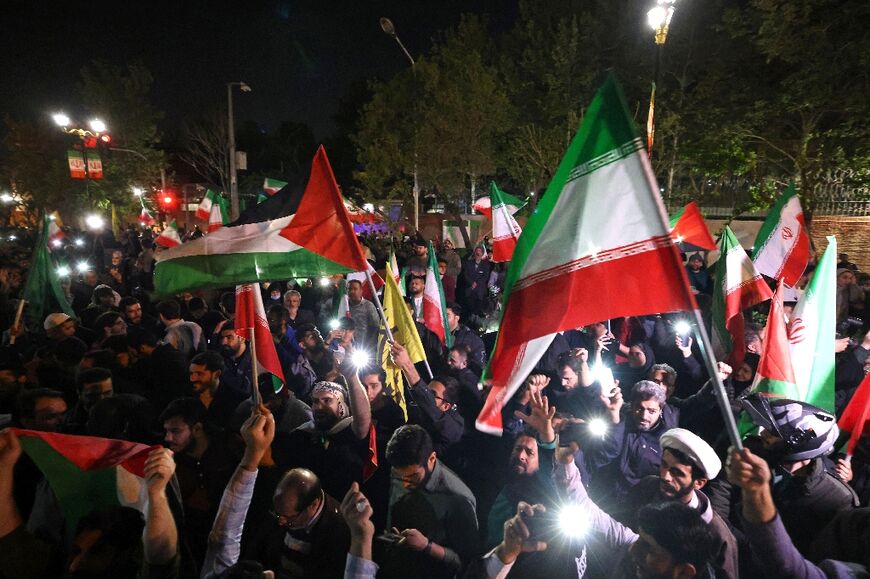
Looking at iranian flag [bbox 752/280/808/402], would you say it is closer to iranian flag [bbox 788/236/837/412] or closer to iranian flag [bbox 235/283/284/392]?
iranian flag [bbox 788/236/837/412]

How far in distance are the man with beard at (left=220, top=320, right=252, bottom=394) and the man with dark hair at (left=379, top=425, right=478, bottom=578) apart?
272 centimetres

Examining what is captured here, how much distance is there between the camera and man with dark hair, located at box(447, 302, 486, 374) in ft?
19.9

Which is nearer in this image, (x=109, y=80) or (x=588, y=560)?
(x=588, y=560)

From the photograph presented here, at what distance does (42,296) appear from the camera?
317 inches

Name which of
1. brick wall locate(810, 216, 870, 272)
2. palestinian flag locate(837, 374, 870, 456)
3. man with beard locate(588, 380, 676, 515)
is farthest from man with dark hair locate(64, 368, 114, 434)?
brick wall locate(810, 216, 870, 272)

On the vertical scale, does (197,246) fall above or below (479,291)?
above

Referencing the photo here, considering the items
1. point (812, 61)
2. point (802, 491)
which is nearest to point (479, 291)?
point (802, 491)

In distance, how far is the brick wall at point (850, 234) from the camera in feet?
52.5

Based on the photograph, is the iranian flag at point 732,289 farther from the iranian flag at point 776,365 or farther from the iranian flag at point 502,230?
the iranian flag at point 502,230

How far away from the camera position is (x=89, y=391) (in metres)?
4.58

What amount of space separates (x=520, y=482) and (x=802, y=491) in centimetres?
170

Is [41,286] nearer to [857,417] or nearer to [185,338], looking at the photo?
[185,338]

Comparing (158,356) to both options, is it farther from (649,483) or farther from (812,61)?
(812,61)

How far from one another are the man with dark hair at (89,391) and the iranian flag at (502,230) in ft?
19.7
